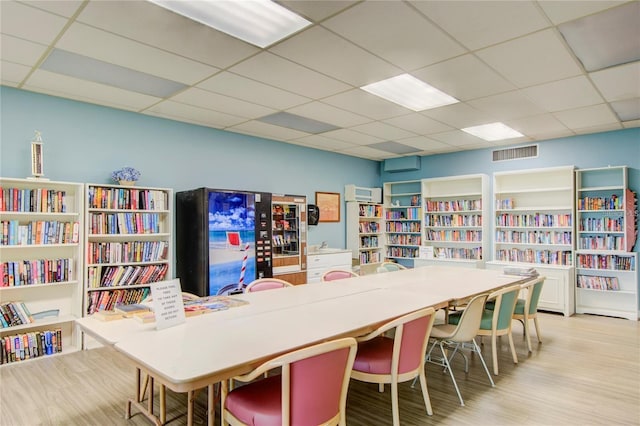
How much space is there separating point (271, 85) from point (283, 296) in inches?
82.9

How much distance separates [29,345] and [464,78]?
16.6ft

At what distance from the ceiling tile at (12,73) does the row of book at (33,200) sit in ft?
3.49

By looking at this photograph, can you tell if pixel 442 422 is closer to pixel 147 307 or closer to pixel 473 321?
pixel 473 321

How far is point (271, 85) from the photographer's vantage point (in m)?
3.89

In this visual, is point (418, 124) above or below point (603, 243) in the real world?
above

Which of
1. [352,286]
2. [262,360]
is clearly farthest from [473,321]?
[262,360]

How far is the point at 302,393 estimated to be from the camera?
177 centimetres

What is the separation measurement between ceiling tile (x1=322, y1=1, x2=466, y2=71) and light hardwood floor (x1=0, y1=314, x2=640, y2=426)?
9.13 ft

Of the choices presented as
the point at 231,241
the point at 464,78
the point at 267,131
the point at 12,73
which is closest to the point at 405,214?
the point at 267,131

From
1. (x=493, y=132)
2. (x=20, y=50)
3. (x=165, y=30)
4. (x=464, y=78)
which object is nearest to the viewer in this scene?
(x=165, y=30)

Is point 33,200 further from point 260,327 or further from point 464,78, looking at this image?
point 464,78

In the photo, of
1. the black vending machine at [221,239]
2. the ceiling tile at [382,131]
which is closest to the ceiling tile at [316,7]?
the black vending machine at [221,239]

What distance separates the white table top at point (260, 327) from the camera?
1.71 metres

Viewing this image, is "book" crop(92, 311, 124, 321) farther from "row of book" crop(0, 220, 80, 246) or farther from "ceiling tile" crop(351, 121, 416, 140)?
"ceiling tile" crop(351, 121, 416, 140)
